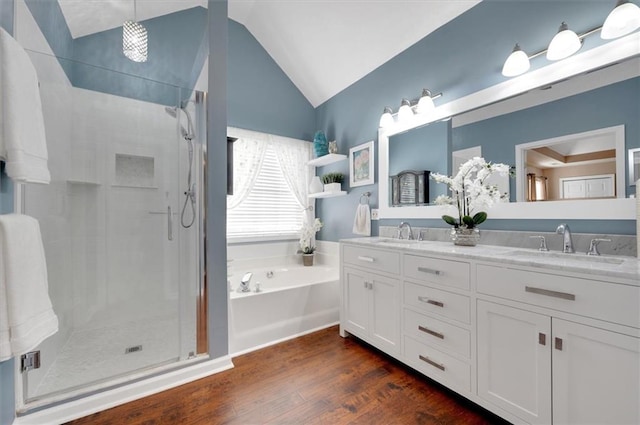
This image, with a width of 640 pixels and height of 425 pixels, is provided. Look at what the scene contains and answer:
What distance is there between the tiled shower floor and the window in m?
1.25


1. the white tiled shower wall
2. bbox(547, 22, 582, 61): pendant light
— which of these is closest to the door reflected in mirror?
bbox(547, 22, 582, 61): pendant light

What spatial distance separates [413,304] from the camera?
1708mm

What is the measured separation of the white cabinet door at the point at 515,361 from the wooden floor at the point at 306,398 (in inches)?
8.2

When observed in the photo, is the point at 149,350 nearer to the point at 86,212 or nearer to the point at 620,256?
the point at 86,212

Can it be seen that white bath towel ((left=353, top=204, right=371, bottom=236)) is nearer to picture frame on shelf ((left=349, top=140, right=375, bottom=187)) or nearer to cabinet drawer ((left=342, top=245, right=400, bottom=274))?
picture frame on shelf ((left=349, top=140, right=375, bottom=187))

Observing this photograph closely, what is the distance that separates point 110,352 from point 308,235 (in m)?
2.09

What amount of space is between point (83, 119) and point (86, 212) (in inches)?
24.1

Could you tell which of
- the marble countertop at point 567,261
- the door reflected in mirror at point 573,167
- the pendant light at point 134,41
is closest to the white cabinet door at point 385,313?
the marble countertop at point 567,261

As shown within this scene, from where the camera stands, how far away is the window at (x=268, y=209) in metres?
3.00

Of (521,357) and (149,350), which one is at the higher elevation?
(521,357)

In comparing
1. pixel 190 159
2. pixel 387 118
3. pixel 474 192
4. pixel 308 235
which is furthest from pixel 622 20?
pixel 308 235

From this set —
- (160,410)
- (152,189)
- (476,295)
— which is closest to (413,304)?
(476,295)

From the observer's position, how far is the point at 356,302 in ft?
7.07

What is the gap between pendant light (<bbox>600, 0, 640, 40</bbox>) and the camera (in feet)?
3.99
